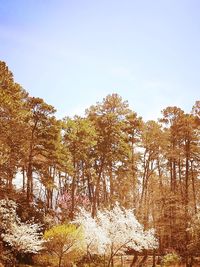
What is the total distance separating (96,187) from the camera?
1251 inches

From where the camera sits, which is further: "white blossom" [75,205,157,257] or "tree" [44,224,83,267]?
"tree" [44,224,83,267]

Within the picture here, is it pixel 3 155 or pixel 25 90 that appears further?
pixel 25 90

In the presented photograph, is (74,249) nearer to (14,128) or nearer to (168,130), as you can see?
(14,128)

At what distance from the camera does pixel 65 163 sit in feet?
110

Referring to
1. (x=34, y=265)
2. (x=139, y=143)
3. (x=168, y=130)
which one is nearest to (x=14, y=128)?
(x=34, y=265)

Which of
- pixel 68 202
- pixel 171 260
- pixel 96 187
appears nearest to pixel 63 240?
pixel 96 187

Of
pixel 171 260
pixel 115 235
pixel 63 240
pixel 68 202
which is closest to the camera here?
pixel 115 235

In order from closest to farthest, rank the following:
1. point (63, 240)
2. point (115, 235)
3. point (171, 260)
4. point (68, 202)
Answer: point (115, 235) → point (63, 240) → point (171, 260) → point (68, 202)

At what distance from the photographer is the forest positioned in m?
22.9

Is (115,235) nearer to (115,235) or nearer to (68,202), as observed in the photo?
(115,235)

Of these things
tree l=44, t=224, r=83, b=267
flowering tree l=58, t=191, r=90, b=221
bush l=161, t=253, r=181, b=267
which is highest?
flowering tree l=58, t=191, r=90, b=221

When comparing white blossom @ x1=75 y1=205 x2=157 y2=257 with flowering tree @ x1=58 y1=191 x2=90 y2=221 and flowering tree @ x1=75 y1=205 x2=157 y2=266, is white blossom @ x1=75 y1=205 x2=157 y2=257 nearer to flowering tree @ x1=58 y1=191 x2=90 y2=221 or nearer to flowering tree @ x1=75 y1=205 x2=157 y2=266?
flowering tree @ x1=75 y1=205 x2=157 y2=266

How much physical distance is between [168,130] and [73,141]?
11198mm

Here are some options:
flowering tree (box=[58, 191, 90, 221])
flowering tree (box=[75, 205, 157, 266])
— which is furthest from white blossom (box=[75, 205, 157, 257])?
flowering tree (box=[58, 191, 90, 221])
